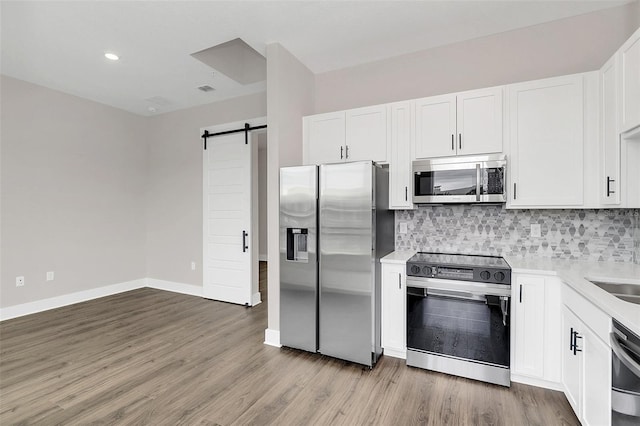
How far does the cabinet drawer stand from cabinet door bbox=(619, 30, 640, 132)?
44.1 inches

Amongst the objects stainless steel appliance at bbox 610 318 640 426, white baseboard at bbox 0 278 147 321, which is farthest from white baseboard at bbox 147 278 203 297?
stainless steel appliance at bbox 610 318 640 426

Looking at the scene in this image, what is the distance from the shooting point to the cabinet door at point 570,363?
1846 millimetres

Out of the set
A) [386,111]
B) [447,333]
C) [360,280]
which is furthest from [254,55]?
[447,333]

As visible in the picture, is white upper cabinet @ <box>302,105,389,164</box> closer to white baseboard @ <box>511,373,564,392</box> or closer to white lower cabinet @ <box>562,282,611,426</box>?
white lower cabinet @ <box>562,282,611,426</box>

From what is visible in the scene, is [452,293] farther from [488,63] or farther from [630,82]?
[488,63]

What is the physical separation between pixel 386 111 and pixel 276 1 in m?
1.36

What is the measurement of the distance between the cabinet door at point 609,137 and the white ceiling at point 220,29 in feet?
2.77

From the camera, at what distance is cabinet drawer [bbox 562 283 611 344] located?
4.93 feet

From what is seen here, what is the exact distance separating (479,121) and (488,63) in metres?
0.78

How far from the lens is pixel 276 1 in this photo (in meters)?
2.43

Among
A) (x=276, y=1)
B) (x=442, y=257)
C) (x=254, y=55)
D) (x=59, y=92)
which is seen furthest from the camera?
(x=59, y=92)

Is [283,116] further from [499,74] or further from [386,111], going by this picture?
[499,74]

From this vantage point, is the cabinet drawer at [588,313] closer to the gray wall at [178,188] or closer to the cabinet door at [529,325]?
the cabinet door at [529,325]

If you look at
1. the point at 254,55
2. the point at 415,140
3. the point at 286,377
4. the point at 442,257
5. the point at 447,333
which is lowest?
the point at 286,377
